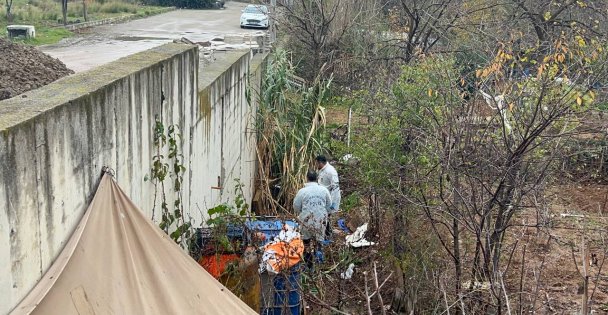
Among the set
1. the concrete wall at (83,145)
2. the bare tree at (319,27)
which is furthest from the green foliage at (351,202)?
the bare tree at (319,27)

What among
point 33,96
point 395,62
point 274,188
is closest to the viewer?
point 33,96

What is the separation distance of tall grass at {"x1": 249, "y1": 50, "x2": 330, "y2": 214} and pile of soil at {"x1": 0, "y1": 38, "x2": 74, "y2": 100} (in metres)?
3.89

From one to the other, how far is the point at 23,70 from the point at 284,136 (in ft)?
15.8

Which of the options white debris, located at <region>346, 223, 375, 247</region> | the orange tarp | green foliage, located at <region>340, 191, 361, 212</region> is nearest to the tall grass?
green foliage, located at <region>340, 191, 361, 212</region>

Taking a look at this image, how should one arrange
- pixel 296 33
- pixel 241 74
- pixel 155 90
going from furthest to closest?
pixel 296 33
pixel 241 74
pixel 155 90

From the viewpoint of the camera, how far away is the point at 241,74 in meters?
9.57

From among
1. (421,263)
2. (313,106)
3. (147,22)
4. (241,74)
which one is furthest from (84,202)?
(147,22)

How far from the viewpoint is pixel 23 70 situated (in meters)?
6.05

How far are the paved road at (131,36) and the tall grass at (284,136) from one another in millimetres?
3526

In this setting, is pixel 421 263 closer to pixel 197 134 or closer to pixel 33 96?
pixel 197 134

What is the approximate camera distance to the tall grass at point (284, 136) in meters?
9.96

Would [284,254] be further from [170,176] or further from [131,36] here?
[131,36]

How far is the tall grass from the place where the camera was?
9.96 metres

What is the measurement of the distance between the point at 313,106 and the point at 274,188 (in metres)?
1.57
